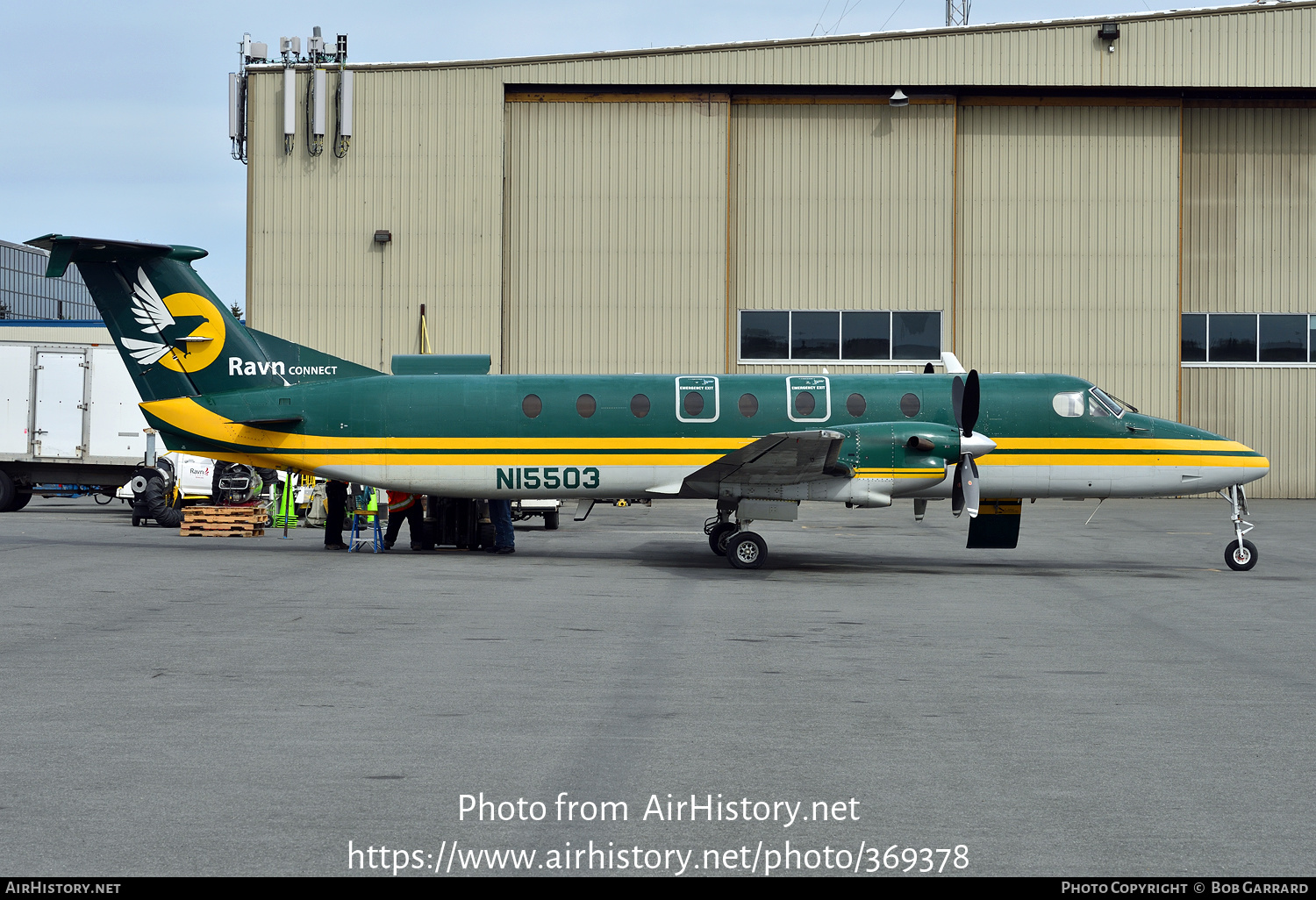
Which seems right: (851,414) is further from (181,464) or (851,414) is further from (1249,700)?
(181,464)

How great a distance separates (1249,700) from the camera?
8.66 m

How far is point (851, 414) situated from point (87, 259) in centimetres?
1287

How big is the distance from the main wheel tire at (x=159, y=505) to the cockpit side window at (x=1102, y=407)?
20156mm

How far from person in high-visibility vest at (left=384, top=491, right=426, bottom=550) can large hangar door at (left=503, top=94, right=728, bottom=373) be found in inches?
659

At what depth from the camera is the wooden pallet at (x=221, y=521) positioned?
24188 millimetres

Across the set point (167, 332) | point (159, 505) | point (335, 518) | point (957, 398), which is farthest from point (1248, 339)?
point (167, 332)

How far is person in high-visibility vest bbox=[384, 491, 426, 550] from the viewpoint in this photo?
21516mm

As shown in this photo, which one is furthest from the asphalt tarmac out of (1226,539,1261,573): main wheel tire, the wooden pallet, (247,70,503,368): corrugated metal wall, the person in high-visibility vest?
(247,70,503,368): corrugated metal wall

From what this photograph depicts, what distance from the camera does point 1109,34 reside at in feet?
122

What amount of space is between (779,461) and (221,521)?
498 inches

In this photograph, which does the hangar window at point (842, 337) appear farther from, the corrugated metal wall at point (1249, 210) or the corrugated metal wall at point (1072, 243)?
the corrugated metal wall at point (1249, 210)

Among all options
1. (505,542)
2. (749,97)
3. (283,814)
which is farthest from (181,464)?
(283,814)

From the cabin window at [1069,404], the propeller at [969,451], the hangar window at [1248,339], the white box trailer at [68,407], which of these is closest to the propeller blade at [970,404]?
the propeller at [969,451]

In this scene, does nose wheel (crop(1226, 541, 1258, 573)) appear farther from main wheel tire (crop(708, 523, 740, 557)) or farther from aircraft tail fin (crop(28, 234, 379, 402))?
aircraft tail fin (crop(28, 234, 379, 402))
